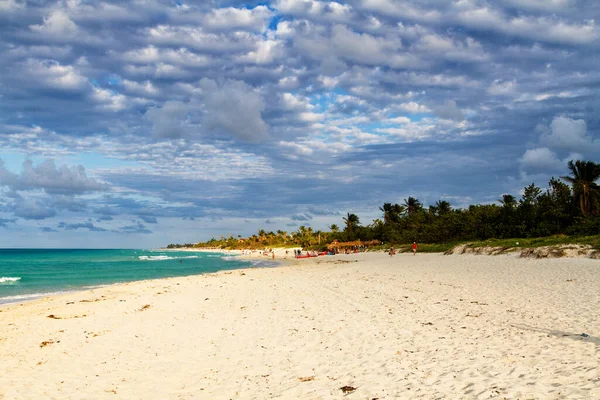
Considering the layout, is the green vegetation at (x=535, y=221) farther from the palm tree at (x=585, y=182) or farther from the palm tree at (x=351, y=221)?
the palm tree at (x=351, y=221)

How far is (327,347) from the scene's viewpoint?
10719 mm

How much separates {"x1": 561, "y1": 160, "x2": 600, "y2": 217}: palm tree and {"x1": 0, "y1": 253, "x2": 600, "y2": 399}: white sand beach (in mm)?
37156

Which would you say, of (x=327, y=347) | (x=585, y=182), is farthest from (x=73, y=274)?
(x=585, y=182)

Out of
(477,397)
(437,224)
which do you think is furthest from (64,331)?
(437,224)

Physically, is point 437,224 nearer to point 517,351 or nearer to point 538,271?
point 538,271

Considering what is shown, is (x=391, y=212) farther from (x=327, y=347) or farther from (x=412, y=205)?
(x=327, y=347)

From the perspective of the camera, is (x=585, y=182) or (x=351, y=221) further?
(x=351, y=221)

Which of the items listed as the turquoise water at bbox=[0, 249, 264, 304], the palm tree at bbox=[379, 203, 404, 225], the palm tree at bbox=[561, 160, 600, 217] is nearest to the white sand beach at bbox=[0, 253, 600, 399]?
the turquoise water at bbox=[0, 249, 264, 304]

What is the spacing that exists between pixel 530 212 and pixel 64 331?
53450 millimetres

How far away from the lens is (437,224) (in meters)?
71.4

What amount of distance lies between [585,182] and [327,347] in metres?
53.6

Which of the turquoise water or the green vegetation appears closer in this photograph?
the turquoise water

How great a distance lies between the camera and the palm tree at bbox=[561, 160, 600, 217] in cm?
5031

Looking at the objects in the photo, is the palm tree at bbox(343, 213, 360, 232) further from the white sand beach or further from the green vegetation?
the white sand beach
